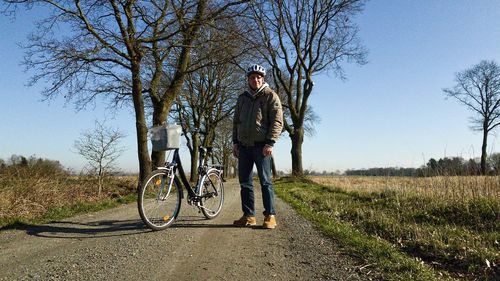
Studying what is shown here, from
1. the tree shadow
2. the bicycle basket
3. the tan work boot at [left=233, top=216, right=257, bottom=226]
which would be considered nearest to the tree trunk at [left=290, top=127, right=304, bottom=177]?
the tree shadow

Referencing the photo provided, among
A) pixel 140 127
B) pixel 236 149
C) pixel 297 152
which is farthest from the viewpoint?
pixel 297 152

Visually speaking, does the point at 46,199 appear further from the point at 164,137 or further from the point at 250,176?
the point at 250,176

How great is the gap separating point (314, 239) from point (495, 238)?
91.4 inches

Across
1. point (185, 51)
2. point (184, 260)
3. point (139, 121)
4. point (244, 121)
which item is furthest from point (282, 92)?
point (184, 260)

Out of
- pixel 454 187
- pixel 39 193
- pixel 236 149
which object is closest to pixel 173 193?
pixel 236 149

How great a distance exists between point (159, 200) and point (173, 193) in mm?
346

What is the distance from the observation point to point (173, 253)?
436cm

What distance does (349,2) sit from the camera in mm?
23891

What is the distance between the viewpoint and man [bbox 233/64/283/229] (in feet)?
19.5

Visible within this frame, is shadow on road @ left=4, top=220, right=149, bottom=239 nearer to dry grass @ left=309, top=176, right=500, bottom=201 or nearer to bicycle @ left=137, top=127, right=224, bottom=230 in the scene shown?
bicycle @ left=137, top=127, right=224, bottom=230

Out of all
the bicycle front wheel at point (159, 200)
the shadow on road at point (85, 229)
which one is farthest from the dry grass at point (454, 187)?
the shadow on road at point (85, 229)

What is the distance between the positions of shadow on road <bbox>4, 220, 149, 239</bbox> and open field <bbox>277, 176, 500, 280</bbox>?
107 inches

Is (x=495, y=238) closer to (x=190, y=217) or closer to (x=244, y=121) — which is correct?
(x=244, y=121)

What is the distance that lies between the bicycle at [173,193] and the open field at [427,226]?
1767 millimetres
